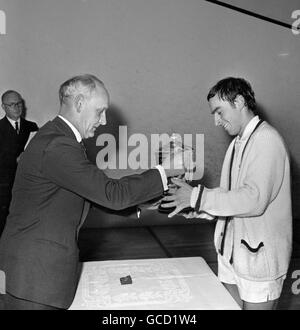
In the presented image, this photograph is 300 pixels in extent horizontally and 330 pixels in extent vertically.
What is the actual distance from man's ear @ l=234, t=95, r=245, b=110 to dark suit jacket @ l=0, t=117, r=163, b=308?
669 millimetres

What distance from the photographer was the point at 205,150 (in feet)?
19.8

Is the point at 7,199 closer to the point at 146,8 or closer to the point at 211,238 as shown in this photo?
the point at 211,238

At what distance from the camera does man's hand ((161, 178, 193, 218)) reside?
6.47ft

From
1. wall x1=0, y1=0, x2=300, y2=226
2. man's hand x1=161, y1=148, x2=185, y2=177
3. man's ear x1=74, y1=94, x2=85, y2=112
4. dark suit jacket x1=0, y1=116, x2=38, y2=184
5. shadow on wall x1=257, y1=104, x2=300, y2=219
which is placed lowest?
shadow on wall x1=257, y1=104, x2=300, y2=219

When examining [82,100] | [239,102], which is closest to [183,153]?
[239,102]

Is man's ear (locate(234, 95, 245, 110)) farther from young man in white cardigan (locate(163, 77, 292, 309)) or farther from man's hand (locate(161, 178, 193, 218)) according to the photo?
man's hand (locate(161, 178, 193, 218))

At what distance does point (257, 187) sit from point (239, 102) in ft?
1.43

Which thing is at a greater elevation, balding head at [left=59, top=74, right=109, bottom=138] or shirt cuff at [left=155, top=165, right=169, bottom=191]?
balding head at [left=59, top=74, right=109, bottom=138]

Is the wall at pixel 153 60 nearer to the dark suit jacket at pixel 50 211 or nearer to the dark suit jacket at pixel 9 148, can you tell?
the dark suit jacket at pixel 9 148

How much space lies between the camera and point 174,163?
1949mm

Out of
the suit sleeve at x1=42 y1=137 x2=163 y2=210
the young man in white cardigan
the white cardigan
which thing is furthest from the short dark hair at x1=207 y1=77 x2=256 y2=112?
the suit sleeve at x1=42 y1=137 x2=163 y2=210

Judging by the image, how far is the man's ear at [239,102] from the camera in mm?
2016

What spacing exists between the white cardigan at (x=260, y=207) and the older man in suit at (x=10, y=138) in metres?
3.43
